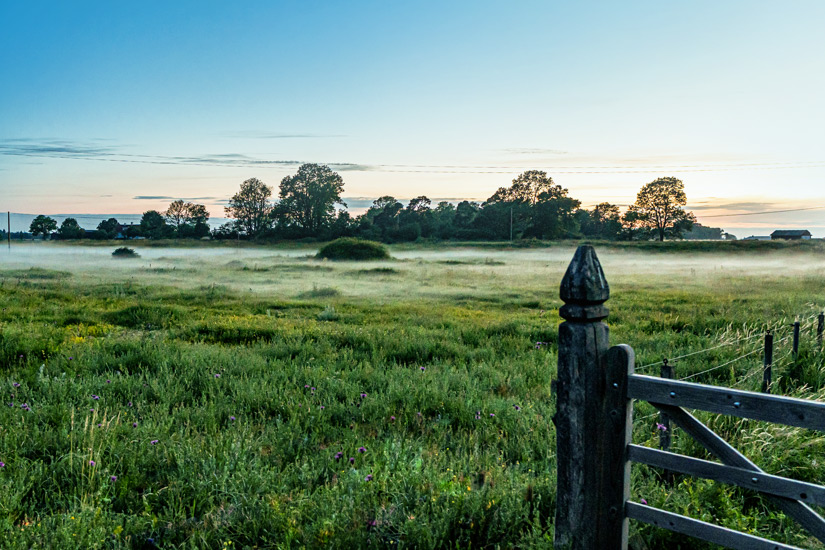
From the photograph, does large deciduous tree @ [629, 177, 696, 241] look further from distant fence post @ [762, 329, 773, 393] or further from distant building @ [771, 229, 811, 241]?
distant fence post @ [762, 329, 773, 393]

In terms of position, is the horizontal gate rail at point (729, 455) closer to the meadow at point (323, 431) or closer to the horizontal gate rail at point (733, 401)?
the horizontal gate rail at point (733, 401)

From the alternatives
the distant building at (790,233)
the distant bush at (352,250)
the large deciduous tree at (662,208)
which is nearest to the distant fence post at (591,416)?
the distant bush at (352,250)

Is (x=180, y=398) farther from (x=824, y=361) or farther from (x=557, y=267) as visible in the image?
(x=557, y=267)

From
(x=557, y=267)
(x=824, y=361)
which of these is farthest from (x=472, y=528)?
(x=557, y=267)

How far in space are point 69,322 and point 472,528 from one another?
14.4m

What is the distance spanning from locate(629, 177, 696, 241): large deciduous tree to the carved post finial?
204 ft

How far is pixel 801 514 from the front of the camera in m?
2.81

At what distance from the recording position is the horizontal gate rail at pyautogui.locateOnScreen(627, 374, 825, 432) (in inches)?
98.7

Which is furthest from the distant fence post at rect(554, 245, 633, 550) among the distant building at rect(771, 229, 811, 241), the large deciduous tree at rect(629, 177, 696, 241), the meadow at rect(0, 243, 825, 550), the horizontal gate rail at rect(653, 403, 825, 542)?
the distant building at rect(771, 229, 811, 241)

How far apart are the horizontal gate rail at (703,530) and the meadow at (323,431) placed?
0.62 meters

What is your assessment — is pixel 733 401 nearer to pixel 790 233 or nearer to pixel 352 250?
pixel 352 250

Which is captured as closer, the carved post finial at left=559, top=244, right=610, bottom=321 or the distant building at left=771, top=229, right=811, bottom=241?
the carved post finial at left=559, top=244, right=610, bottom=321

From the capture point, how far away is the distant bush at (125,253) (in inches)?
1293

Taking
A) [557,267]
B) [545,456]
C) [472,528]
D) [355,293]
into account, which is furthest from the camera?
[557,267]
